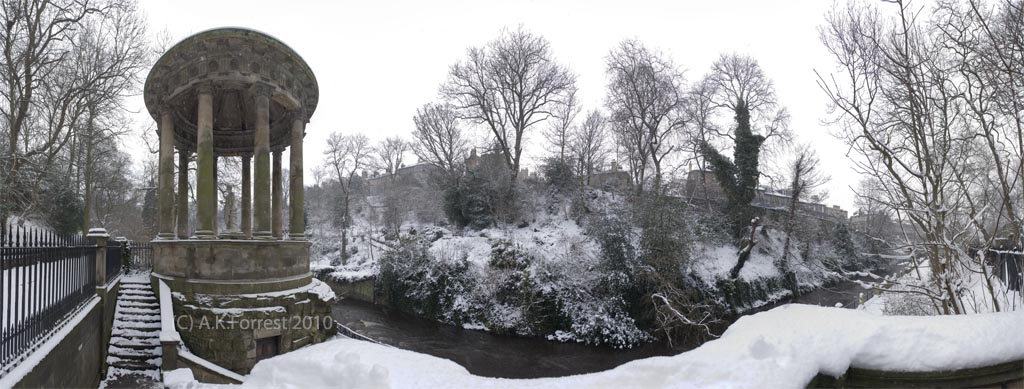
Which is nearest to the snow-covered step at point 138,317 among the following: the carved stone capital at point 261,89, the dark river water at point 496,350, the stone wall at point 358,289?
the carved stone capital at point 261,89

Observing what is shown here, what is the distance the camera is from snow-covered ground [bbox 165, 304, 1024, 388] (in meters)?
3.37

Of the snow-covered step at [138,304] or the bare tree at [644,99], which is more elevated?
the bare tree at [644,99]

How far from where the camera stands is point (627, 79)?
27562 millimetres

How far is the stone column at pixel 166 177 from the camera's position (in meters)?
11.1

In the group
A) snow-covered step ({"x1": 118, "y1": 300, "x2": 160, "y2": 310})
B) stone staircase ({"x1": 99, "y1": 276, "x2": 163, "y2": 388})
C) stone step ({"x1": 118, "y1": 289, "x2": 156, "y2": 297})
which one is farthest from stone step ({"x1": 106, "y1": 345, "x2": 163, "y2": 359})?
stone step ({"x1": 118, "y1": 289, "x2": 156, "y2": 297})

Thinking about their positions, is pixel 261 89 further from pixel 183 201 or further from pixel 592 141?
pixel 592 141

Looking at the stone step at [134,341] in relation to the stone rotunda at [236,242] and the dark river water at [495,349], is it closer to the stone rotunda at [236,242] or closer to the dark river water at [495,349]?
the stone rotunda at [236,242]

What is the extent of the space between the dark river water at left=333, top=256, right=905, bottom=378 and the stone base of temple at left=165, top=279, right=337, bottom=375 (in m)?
5.68

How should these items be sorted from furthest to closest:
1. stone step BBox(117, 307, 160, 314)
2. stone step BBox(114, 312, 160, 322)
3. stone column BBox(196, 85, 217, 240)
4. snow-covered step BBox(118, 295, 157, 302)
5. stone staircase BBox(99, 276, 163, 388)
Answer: stone column BBox(196, 85, 217, 240)
snow-covered step BBox(118, 295, 157, 302)
stone step BBox(117, 307, 160, 314)
stone step BBox(114, 312, 160, 322)
stone staircase BBox(99, 276, 163, 388)

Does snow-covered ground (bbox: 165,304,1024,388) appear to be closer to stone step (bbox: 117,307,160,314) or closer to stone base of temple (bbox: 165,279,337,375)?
stone base of temple (bbox: 165,279,337,375)

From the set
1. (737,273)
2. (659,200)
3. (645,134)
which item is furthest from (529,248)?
(645,134)

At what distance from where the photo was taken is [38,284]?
505 cm

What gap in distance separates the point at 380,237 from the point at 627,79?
2088 centimetres

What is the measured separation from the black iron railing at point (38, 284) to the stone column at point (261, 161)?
345cm
